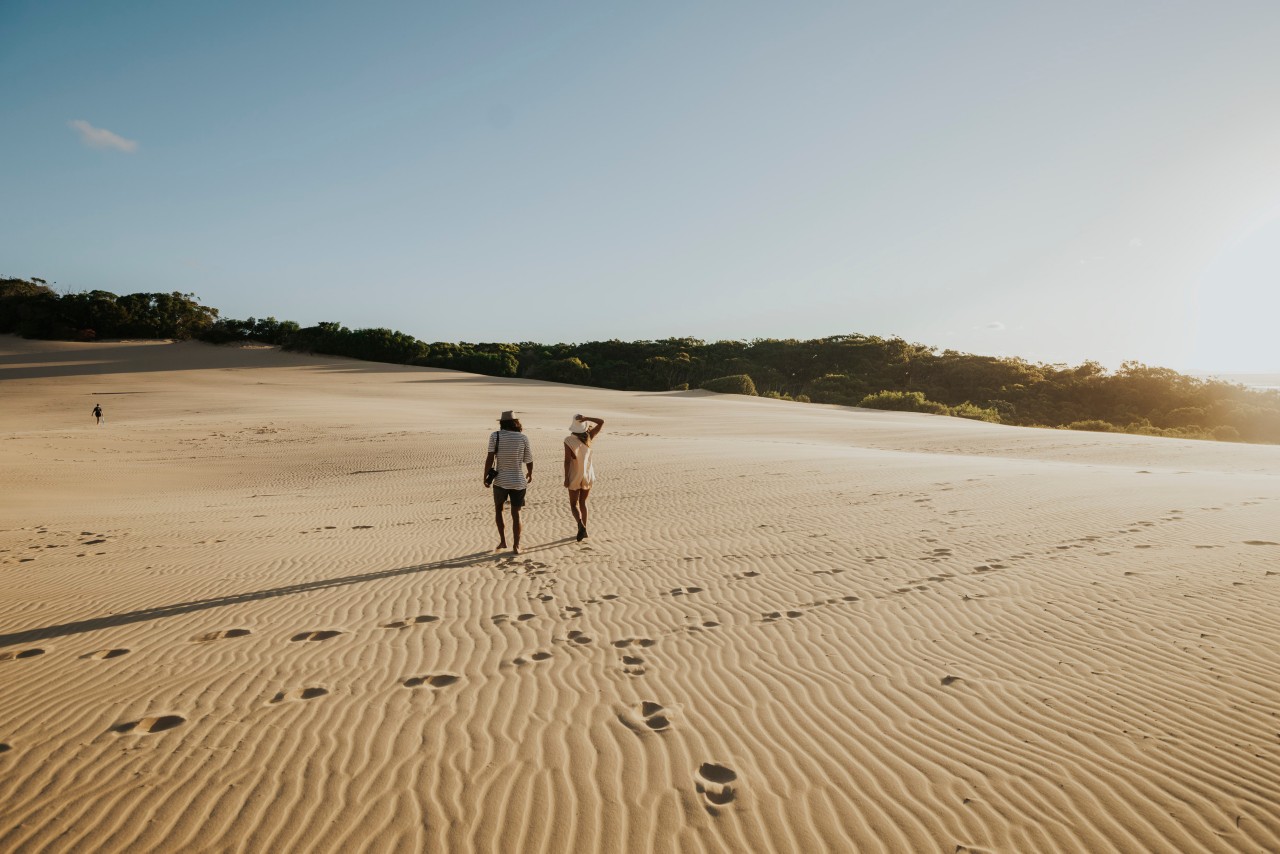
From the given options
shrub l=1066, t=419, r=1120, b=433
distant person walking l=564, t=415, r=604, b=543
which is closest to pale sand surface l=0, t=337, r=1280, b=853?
distant person walking l=564, t=415, r=604, b=543

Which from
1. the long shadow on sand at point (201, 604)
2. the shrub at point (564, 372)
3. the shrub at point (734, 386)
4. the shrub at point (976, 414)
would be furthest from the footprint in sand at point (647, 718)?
the shrub at point (564, 372)

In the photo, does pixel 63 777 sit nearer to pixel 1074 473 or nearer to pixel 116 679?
pixel 116 679

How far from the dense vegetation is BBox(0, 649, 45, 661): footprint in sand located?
151 ft

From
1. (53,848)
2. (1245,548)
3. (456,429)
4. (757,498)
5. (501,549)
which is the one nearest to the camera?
(53,848)

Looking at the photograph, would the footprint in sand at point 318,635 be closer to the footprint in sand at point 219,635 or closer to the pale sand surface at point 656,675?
the pale sand surface at point 656,675

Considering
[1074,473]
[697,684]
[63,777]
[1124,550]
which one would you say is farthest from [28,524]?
[1074,473]

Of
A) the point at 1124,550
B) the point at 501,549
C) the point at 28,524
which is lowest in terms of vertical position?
the point at 28,524

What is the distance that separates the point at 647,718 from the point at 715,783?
31.6 inches

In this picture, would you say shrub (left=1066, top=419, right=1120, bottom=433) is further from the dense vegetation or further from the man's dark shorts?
the man's dark shorts

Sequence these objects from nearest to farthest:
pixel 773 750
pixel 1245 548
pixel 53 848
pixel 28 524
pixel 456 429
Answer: pixel 53 848 → pixel 773 750 → pixel 1245 548 → pixel 28 524 → pixel 456 429

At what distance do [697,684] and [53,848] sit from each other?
11.8 feet

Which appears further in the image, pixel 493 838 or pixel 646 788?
pixel 646 788

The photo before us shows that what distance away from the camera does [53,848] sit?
306cm

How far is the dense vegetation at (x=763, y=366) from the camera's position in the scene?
1839 inches
